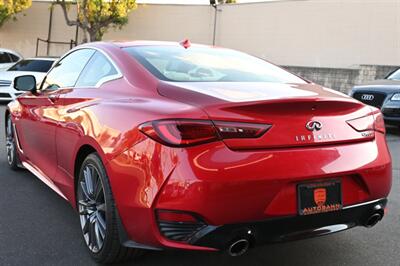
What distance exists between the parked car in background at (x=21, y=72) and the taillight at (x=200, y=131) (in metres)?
11.2

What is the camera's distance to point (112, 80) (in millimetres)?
3654

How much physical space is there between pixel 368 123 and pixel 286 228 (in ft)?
2.94

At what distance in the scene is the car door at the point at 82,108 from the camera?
3.54m

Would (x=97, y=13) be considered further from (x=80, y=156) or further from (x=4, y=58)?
(x=80, y=156)

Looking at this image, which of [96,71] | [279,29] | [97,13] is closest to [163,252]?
[96,71]

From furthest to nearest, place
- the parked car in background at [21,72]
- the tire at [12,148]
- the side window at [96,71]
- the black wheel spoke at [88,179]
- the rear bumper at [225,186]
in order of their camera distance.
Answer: the parked car in background at [21,72] < the tire at [12,148] < the side window at [96,71] < the black wheel spoke at [88,179] < the rear bumper at [225,186]

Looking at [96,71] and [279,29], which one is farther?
[279,29]

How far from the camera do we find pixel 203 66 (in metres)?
3.80

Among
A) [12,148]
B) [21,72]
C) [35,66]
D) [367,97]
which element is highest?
[367,97]

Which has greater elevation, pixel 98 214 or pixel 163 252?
pixel 98 214

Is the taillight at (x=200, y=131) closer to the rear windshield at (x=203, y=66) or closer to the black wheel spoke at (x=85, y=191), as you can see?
the rear windshield at (x=203, y=66)

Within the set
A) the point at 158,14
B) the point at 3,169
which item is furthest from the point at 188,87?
the point at 158,14

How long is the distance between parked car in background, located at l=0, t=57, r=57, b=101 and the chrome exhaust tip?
11.4m

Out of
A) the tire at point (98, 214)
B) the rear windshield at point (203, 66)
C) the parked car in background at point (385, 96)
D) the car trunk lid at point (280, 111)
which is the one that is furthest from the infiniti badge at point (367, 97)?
the tire at point (98, 214)
